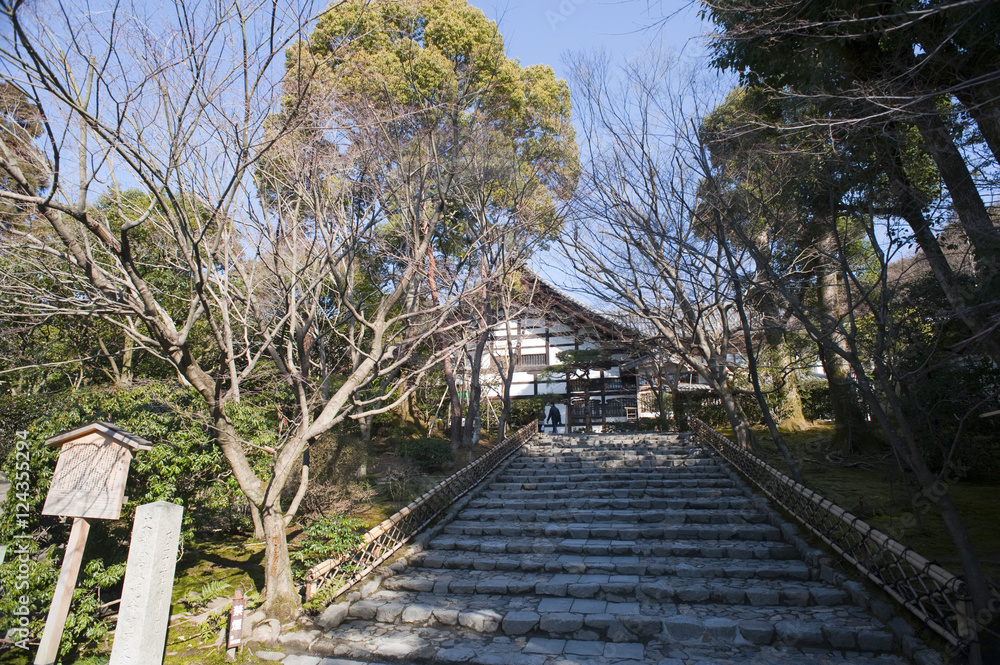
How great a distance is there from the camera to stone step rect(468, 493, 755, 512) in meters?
9.05

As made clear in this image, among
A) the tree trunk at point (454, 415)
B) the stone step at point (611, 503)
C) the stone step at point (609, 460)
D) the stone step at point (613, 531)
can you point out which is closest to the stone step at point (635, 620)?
the stone step at point (613, 531)

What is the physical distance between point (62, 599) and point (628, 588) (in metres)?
5.78

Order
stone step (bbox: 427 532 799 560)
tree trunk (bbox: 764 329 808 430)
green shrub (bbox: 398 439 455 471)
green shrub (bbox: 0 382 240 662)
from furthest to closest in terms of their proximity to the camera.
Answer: tree trunk (bbox: 764 329 808 430) < green shrub (bbox: 398 439 455 471) < stone step (bbox: 427 532 799 560) < green shrub (bbox: 0 382 240 662)

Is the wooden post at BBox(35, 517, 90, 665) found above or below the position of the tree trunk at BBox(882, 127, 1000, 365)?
below

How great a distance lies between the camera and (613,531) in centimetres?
819

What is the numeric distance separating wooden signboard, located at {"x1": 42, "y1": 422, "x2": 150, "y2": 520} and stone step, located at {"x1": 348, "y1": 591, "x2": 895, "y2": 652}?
281 centimetres

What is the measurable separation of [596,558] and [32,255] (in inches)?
351

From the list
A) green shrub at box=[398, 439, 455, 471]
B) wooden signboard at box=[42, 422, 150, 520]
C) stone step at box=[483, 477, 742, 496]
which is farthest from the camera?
green shrub at box=[398, 439, 455, 471]

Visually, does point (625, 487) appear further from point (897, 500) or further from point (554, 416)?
point (554, 416)

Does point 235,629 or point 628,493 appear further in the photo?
point 628,493

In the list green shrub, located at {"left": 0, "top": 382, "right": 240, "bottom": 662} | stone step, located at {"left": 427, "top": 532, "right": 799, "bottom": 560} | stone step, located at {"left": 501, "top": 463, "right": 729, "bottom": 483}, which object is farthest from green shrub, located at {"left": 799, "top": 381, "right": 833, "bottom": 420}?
green shrub, located at {"left": 0, "top": 382, "right": 240, "bottom": 662}

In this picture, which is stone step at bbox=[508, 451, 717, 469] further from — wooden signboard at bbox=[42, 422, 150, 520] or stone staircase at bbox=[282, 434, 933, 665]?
wooden signboard at bbox=[42, 422, 150, 520]

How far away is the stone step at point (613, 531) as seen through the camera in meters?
7.77

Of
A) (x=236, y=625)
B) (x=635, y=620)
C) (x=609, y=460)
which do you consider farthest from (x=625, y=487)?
(x=236, y=625)
